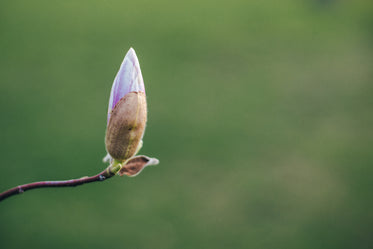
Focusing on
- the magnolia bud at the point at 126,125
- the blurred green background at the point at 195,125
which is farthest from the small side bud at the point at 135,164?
the blurred green background at the point at 195,125

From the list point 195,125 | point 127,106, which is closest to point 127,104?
point 127,106

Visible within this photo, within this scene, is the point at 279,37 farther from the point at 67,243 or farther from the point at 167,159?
the point at 67,243

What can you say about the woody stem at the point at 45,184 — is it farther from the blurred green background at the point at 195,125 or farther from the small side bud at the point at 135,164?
the blurred green background at the point at 195,125

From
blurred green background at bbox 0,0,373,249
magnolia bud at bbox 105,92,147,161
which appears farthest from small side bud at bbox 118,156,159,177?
blurred green background at bbox 0,0,373,249

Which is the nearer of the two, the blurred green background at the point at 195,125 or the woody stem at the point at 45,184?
the woody stem at the point at 45,184

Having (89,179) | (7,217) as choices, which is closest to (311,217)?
(7,217)

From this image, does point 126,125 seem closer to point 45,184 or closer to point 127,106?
point 127,106
